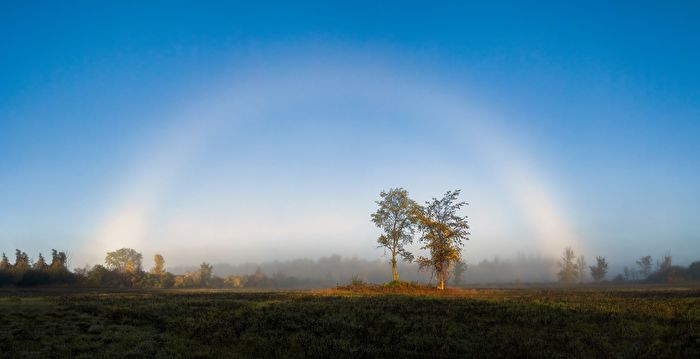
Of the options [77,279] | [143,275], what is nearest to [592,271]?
[143,275]

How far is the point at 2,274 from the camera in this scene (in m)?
82.5

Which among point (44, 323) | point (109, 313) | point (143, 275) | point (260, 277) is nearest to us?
point (44, 323)

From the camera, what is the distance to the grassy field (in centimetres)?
1942

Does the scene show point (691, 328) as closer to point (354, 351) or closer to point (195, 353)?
point (354, 351)

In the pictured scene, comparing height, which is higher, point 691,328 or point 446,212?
point 446,212

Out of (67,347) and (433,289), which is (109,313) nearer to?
(67,347)

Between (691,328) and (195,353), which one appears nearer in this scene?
(195,353)

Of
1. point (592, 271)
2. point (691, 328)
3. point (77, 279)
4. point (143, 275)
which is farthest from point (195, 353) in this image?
point (592, 271)

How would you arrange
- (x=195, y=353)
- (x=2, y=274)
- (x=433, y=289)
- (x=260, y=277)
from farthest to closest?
(x=260, y=277) → (x=2, y=274) → (x=433, y=289) → (x=195, y=353)

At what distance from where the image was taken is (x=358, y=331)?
2366cm

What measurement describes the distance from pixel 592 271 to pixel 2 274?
200381mm

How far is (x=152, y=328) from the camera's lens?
82.3 ft

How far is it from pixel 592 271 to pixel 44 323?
198952 mm

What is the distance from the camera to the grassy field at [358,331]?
1942 cm
